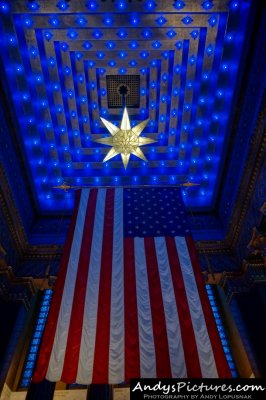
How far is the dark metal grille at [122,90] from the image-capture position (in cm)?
1002

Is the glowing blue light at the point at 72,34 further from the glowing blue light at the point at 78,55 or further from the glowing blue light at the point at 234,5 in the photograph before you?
the glowing blue light at the point at 234,5

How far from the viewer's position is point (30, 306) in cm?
963

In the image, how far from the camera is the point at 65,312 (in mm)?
5539

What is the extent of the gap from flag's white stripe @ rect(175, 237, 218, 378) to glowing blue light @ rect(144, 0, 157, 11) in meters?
7.29

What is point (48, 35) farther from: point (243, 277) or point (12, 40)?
point (243, 277)

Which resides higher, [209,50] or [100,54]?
[100,54]

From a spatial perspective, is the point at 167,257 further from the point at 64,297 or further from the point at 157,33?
the point at 157,33

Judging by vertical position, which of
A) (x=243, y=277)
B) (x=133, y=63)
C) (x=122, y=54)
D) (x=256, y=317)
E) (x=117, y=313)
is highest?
(x=133, y=63)

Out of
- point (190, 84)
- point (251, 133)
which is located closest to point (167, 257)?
point (251, 133)

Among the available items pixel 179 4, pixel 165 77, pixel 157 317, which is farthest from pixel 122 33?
pixel 157 317

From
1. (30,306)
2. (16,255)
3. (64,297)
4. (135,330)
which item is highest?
(16,255)

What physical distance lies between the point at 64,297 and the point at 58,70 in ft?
25.5

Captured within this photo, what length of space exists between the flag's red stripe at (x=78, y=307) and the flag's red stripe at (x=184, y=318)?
6.71ft

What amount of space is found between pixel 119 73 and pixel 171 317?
8509 mm
